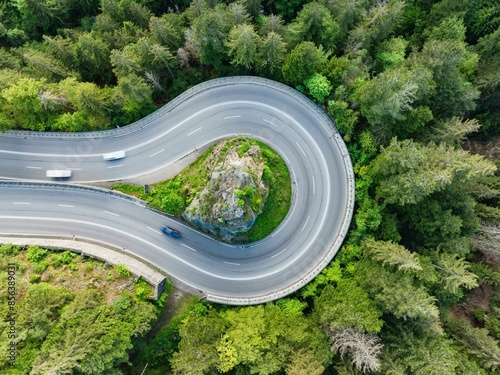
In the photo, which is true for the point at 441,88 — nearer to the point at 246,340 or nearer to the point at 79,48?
the point at 246,340

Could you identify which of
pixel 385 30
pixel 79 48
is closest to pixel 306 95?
pixel 385 30

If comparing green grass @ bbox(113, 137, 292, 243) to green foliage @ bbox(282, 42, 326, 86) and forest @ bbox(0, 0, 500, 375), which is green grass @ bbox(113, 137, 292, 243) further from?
green foliage @ bbox(282, 42, 326, 86)

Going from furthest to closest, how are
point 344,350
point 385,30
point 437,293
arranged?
point 385,30, point 437,293, point 344,350

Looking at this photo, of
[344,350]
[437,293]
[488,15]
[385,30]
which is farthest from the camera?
[488,15]

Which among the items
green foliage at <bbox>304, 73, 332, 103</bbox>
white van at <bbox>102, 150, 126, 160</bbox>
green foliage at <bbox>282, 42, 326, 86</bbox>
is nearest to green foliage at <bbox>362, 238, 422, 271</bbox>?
green foliage at <bbox>304, 73, 332, 103</bbox>

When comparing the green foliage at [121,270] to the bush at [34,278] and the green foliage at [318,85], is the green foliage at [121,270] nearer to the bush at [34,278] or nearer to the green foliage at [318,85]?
the bush at [34,278]

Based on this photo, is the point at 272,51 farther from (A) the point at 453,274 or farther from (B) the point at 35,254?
(B) the point at 35,254

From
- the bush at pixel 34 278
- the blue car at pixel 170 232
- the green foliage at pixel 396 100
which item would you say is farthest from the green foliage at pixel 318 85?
the bush at pixel 34 278
